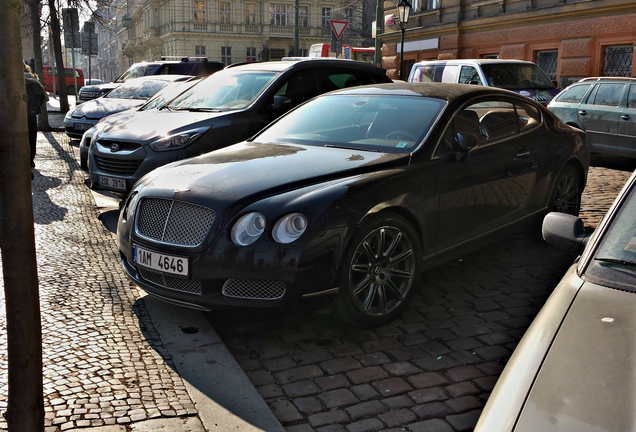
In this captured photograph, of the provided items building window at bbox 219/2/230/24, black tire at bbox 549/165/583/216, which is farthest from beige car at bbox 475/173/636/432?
building window at bbox 219/2/230/24

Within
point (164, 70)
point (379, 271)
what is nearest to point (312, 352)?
point (379, 271)

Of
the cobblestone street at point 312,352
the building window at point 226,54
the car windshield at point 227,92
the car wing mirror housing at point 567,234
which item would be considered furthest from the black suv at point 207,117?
the building window at point 226,54

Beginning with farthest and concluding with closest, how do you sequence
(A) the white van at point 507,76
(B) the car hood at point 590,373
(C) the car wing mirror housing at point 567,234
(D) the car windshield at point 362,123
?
1. (A) the white van at point 507,76
2. (D) the car windshield at point 362,123
3. (C) the car wing mirror housing at point 567,234
4. (B) the car hood at point 590,373

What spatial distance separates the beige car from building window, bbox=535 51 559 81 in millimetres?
20586

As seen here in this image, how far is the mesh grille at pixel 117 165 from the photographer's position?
7.24 metres

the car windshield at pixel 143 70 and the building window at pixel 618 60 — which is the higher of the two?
the building window at pixel 618 60

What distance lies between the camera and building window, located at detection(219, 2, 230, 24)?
6425cm

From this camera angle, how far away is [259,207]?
3865 millimetres

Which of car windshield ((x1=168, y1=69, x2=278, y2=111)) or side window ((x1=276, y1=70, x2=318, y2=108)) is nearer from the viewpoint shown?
car windshield ((x1=168, y1=69, x2=278, y2=111))

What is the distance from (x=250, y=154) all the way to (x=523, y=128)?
8.17 feet

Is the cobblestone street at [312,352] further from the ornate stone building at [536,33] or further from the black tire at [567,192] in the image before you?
the ornate stone building at [536,33]

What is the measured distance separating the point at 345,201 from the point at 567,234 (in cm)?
149

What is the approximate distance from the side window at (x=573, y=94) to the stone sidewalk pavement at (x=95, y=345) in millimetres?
9544

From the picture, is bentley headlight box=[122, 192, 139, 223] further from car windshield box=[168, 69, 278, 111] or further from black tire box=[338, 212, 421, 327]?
car windshield box=[168, 69, 278, 111]
